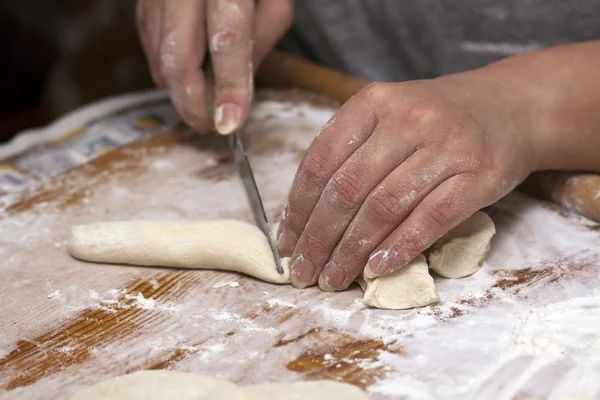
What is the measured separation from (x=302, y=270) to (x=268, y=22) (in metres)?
0.83

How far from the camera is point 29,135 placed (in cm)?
213

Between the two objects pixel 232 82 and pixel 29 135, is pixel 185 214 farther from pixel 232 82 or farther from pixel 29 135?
pixel 29 135

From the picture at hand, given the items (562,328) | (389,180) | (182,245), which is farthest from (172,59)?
(562,328)

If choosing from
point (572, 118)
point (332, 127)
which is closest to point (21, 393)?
point (332, 127)

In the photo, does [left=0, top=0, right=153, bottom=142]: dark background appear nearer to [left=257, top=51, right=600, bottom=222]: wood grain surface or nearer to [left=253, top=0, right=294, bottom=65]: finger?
[left=257, top=51, right=600, bottom=222]: wood grain surface

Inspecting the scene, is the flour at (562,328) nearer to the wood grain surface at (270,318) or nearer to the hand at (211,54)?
the wood grain surface at (270,318)

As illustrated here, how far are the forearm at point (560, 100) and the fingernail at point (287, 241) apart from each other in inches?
22.8

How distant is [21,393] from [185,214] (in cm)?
65

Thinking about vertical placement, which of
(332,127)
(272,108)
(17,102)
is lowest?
(17,102)

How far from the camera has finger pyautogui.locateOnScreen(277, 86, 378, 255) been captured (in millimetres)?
1315

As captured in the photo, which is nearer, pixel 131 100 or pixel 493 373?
pixel 493 373

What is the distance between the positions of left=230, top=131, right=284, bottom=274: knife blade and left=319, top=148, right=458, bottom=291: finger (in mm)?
202

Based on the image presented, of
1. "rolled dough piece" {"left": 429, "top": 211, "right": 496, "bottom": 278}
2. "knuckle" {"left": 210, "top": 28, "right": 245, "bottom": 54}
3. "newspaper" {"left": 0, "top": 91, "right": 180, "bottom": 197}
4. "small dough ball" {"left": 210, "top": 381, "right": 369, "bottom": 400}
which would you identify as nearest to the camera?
"small dough ball" {"left": 210, "top": 381, "right": 369, "bottom": 400}

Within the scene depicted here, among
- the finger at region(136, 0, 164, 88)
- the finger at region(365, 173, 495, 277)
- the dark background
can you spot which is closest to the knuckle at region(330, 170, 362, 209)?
the finger at region(365, 173, 495, 277)
